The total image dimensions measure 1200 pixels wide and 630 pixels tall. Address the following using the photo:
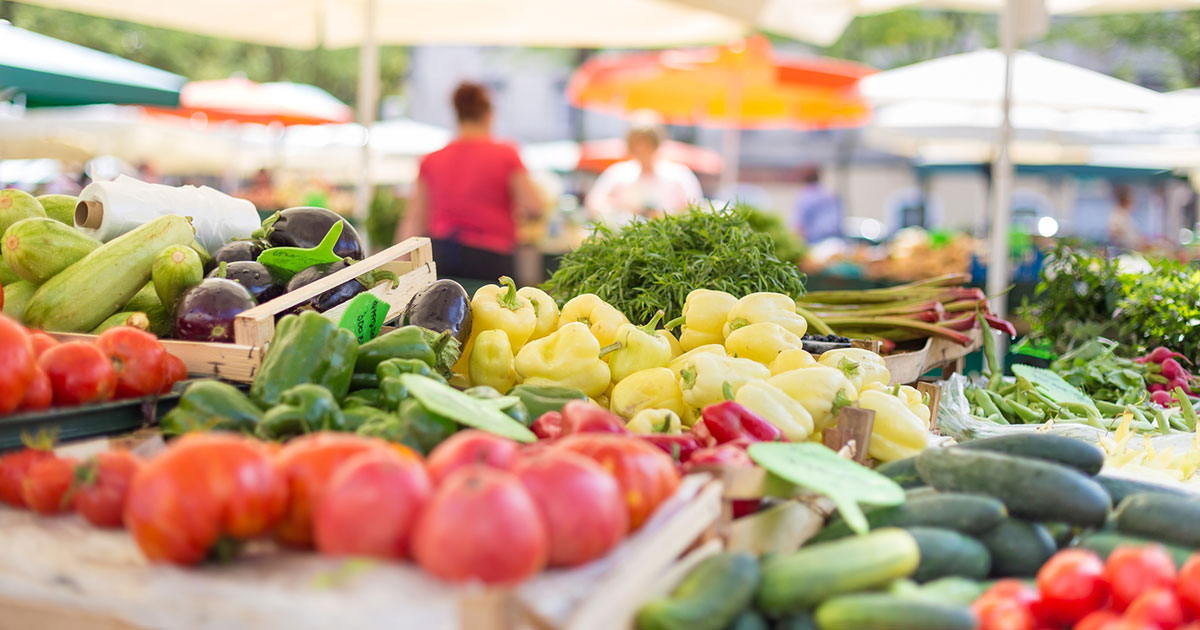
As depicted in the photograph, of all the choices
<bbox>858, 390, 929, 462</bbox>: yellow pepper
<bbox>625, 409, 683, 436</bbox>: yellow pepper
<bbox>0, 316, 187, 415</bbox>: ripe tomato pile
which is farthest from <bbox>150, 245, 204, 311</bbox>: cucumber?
<bbox>858, 390, 929, 462</bbox>: yellow pepper

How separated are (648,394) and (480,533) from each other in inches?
52.1

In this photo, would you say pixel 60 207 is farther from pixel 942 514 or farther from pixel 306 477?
pixel 942 514

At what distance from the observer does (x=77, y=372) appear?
196 cm

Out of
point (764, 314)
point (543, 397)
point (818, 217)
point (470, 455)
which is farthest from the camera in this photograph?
point (818, 217)

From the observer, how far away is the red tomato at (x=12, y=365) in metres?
1.77

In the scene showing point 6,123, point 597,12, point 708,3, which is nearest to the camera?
point 708,3

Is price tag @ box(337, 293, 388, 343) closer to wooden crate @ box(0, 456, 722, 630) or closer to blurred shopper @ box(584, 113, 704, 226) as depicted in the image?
wooden crate @ box(0, 456, 722, 630)

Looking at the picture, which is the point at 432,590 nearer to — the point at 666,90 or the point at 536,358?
the point at 536,358

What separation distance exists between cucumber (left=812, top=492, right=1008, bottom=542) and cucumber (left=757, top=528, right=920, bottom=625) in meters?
0.20

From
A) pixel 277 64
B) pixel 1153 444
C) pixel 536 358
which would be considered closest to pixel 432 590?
pixel 536 358

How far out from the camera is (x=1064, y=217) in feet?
95.0

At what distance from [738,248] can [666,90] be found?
8867mm

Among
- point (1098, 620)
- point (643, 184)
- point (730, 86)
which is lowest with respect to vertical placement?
point (1098, 620)

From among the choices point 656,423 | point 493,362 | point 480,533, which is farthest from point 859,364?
point 480,533
